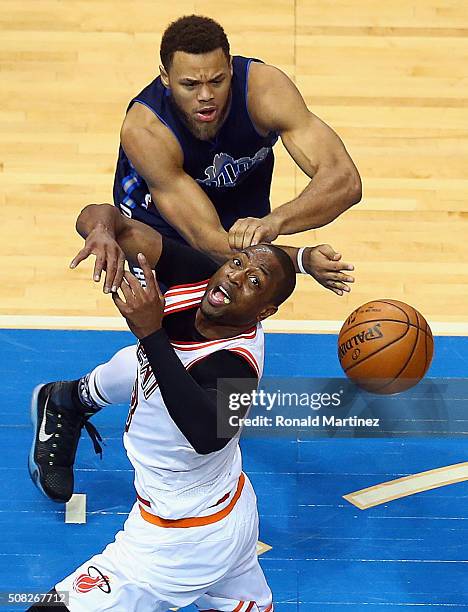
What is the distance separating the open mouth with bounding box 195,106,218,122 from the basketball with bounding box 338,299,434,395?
4.22ft

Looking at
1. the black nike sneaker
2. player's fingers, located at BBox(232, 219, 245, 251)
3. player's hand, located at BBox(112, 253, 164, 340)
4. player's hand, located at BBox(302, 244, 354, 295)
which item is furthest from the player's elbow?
player's hand, located at BBox(112, 253, 164, 340)

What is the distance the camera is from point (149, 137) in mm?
5617

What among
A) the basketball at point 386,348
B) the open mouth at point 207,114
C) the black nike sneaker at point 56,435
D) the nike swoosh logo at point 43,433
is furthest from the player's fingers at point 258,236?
the nike swoosh logo at point 43,433

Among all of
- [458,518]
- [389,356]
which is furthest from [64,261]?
[458,518]

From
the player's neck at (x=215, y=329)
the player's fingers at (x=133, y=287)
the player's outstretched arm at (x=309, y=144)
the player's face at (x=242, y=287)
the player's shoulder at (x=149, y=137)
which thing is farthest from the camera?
the player's shoulder at (x=149, y=137)

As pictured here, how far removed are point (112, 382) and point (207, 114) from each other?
4.34 feet

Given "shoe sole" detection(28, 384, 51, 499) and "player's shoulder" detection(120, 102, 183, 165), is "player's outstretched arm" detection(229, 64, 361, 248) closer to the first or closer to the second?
"player's shoulder" detection(120, 102, 183, 165)

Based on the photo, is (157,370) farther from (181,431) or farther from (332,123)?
(332,123)

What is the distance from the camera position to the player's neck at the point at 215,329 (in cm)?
411

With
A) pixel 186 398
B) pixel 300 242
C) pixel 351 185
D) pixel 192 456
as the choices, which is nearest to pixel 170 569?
pixel 192 456

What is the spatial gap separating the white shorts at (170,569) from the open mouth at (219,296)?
81 centimetres

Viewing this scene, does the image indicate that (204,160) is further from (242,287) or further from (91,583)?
(91,583)

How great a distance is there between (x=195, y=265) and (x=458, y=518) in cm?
207

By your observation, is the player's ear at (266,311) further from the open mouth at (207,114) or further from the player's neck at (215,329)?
the open mouth at (207,114)
